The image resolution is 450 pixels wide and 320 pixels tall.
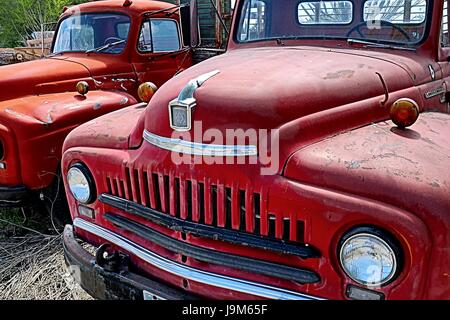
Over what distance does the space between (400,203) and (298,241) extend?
43cm

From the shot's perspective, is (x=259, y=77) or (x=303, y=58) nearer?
(x=259, y=77)

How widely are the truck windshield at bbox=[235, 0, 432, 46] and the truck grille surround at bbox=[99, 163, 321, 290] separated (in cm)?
160

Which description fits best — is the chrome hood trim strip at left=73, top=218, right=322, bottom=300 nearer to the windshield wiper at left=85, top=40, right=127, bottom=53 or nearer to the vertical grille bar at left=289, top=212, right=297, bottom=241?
the vertical grille bar at left=289, top=212, right=297, bottom=241

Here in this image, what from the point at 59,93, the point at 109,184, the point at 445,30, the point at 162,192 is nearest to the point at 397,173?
the point at 162,192

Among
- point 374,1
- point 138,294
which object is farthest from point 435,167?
point 374,1

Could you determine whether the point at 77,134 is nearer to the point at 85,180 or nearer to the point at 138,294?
the point at 85,180

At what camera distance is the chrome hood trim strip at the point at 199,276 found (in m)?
1.92

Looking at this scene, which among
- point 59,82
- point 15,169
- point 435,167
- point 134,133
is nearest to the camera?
point 435,167

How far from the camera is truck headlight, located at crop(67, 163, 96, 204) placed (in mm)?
2598

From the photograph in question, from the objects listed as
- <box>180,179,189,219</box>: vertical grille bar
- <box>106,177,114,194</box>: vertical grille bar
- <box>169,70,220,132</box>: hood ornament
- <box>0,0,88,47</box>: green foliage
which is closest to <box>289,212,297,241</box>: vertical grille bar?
<box>180,179,189,219</box>: vertical grille bar

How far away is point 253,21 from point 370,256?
2.41 meters

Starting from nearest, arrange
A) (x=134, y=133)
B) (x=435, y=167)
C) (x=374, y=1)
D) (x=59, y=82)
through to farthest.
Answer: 1. (x=435, y=167)
2. (x=134, y=133)
3. (x=374, y=1)
4. (x=59, y=82)
